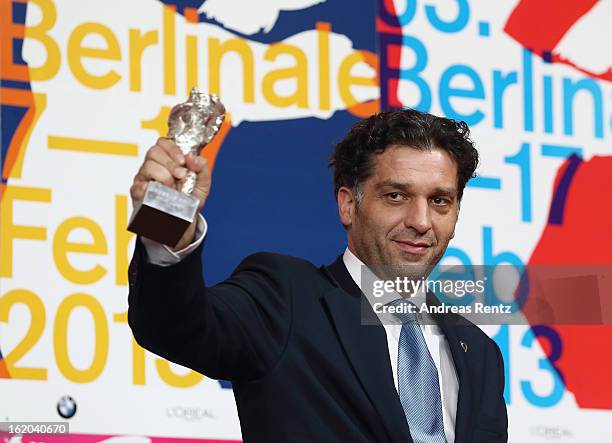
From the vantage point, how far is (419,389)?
2562 mm

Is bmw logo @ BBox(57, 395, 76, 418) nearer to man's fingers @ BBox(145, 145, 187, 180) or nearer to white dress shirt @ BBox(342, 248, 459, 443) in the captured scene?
white dress shirt @ BBox(342, 248, 459, 443)

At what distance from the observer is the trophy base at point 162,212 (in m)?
1.91

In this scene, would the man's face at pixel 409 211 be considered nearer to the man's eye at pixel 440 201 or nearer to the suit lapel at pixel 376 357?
the man's eye at pixel 440 201

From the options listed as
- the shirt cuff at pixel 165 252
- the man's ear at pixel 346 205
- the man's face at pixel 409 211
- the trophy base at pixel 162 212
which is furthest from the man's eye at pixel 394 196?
the trophy base at pixel 162 212

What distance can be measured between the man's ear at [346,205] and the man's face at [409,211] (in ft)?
0.25

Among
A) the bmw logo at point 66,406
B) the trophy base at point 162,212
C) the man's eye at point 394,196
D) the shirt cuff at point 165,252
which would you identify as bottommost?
the bmw logo at point 66,406

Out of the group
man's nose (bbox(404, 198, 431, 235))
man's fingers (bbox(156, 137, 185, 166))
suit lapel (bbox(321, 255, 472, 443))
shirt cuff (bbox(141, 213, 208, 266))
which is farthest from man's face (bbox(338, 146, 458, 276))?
man's fingers (bbox(156, 137, 185, 166))

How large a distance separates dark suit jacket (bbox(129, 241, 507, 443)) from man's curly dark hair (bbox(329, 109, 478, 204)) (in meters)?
0.32

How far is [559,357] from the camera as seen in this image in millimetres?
4582

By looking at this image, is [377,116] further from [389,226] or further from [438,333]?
[438,333]

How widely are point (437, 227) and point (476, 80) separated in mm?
2056

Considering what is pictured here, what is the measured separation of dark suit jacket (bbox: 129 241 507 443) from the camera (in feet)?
7.13

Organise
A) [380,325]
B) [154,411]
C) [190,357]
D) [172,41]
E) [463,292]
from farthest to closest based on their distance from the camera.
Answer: [463,292], [172,41], [154,411], [380,325], [190,357]

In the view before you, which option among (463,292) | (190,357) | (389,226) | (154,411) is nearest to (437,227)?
(389,226)
